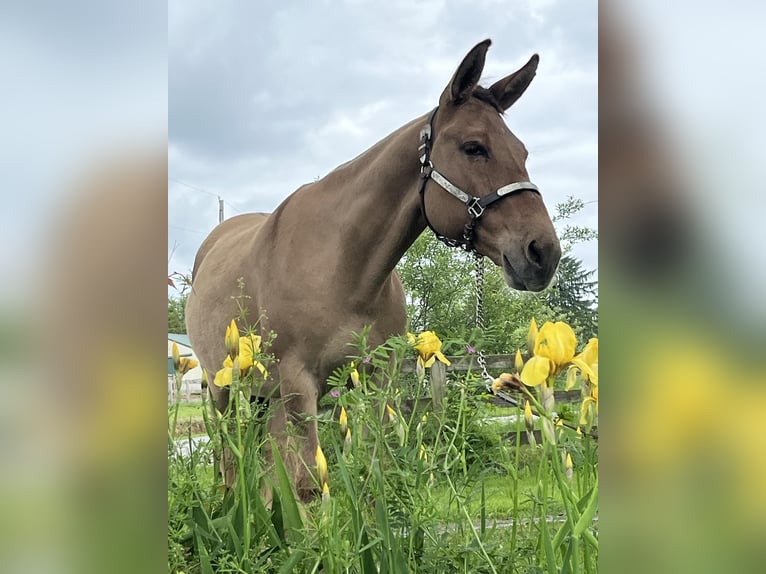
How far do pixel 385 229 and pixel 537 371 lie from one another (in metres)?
0.93

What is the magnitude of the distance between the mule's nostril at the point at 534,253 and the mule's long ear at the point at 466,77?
0.36 metres

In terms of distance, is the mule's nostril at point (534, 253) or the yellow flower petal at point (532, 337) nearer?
the yellow flower petal at point (532, 337)

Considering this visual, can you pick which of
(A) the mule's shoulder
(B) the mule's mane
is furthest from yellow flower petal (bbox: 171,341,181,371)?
(A) the mule's shoulder

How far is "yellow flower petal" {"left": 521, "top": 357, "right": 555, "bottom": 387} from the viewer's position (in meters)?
0.39

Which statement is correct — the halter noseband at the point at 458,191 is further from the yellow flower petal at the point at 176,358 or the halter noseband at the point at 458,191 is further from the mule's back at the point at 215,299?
the yellow flower petal at the point at 176,358

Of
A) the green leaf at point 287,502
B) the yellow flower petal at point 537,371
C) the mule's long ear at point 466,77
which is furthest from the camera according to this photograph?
the mule's long ear at point 466,77

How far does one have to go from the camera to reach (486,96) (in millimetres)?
1284

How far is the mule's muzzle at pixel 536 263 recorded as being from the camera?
1.09 m
